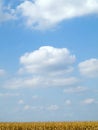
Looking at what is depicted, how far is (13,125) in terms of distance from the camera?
44.3 meters

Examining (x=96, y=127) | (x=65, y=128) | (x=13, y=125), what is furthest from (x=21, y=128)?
(x=96, y=127)

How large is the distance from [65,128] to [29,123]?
3367 millimetres

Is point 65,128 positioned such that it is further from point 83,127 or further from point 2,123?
point 2,123

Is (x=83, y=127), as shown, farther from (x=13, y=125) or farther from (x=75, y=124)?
(x=13, y=125)

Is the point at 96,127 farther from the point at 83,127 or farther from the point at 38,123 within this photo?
the point at 38,123

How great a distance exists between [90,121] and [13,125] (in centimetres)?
716

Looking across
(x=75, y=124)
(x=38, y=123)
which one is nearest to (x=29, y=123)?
(x=38, y=123)

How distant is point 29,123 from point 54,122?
7.56ft

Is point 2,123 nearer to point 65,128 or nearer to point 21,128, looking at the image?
point 21,128

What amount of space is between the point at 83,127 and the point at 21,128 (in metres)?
5.60

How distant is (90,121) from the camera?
1793 inches

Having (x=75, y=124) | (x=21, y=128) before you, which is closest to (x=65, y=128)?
(x=75, y=124)

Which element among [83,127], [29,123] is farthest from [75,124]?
[29,123]

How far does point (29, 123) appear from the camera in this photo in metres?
45.1
